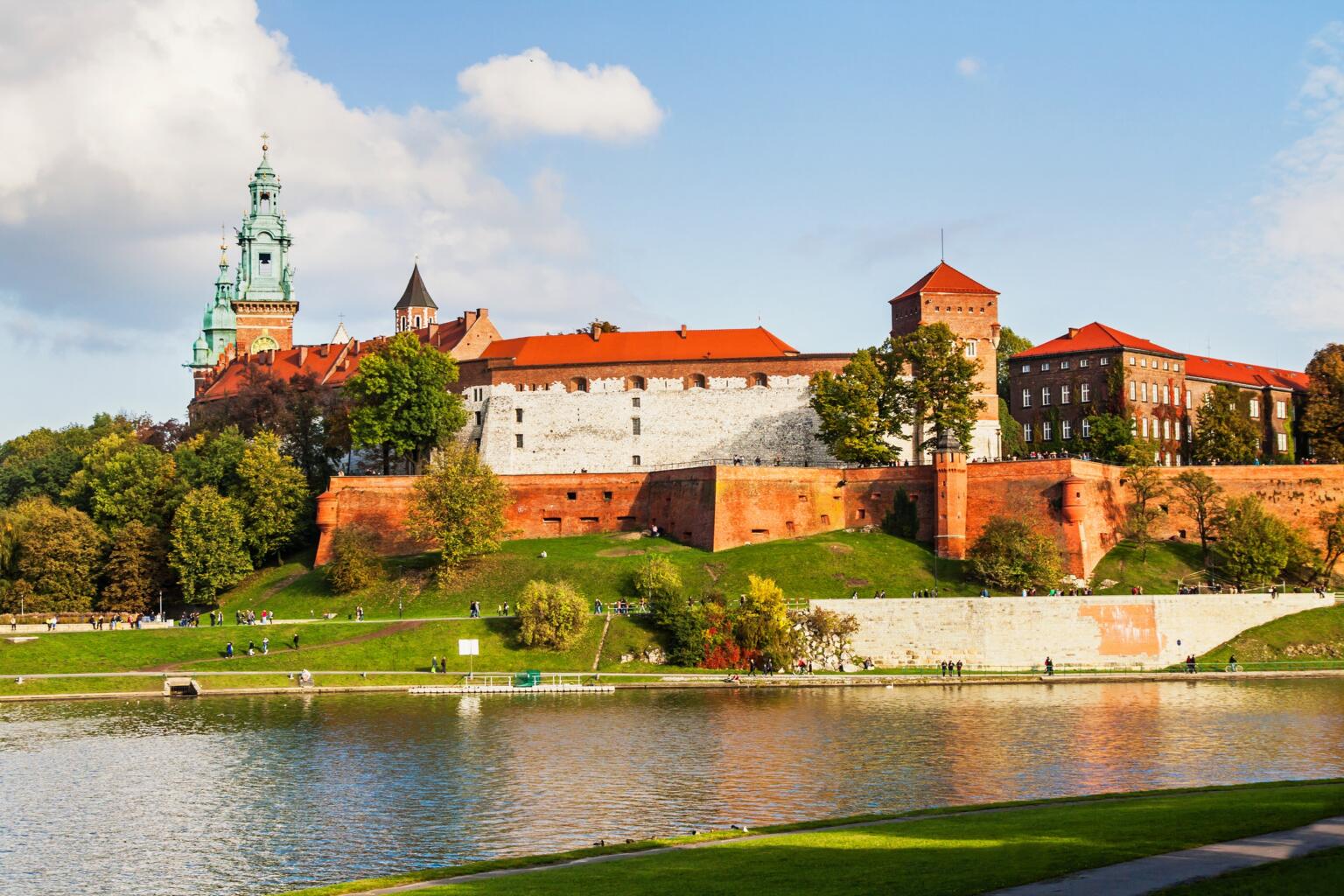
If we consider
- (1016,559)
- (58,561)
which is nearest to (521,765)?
(1016,559)

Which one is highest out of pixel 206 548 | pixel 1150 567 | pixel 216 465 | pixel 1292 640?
pixel 216 465

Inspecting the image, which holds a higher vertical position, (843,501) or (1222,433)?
(1222,433)

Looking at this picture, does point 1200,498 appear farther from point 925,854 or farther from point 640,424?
point 925,854

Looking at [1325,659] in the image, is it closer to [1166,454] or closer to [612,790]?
[1166,454]

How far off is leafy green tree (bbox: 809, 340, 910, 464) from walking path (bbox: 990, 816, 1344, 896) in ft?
160

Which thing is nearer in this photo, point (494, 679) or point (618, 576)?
point (494, 679)

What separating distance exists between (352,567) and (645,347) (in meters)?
24.3

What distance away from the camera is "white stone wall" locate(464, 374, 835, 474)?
246 feet

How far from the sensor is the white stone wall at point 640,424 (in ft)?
246

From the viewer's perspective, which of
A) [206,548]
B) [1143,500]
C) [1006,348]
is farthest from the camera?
[1006,348]

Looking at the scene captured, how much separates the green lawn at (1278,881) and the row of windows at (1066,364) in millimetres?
Result: 68464

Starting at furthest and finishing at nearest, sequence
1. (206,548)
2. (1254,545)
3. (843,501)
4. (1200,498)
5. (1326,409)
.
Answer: (1326,409)
(843,501)
(1200,498)
(206,548)
(1254,545)

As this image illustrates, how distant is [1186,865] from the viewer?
16.5 metres

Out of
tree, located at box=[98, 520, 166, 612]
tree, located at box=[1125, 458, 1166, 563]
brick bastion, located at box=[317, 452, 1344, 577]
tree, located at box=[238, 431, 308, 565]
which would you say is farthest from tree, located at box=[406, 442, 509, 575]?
tree, located at box=[1125, 458, 1166, 563]
